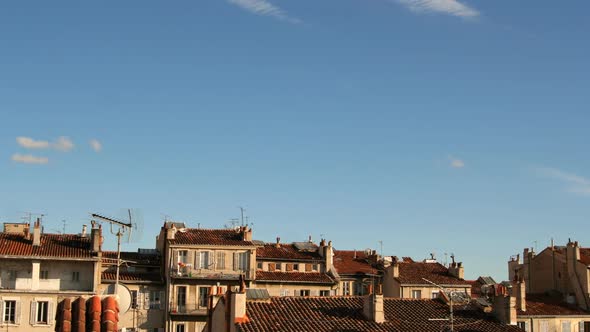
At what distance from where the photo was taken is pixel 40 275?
74.8 m

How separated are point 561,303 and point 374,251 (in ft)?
97.4

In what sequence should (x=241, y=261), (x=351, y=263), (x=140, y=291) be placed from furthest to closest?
(x=351, y=263) → (x=241, y=261) → (x=140, y=291)

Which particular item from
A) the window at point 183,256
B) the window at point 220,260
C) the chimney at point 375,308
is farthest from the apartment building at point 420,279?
the chimney at point 375,308

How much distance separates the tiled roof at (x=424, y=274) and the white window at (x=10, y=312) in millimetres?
36663

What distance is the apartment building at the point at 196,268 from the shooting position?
77562 mm

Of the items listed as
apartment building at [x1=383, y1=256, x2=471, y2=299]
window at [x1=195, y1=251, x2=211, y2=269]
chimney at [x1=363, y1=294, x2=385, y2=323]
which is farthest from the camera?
apartment building at [x1=383, y1=256, x2=471, y2=299]

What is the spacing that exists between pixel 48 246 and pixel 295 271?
81.2 feet

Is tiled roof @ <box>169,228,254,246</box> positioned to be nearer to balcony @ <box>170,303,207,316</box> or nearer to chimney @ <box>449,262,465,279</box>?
balcony @ <box>170,303,207,316</box>

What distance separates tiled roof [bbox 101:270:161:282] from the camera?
77.8 metres

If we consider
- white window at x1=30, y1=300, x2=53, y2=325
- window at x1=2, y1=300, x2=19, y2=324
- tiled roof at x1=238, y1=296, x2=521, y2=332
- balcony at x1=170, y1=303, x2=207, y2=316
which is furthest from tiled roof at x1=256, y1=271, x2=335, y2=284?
tiled roof at x1=238, y1=296, x2=521, y2=332

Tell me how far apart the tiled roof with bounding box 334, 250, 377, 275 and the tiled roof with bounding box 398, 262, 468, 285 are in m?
4.49

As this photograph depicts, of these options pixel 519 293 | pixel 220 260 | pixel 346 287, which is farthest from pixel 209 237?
pixel 519 293

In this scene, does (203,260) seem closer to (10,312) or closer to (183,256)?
(183,256)

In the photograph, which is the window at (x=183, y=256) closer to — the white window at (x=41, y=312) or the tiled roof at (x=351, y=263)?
the white window at (x=41, y=312)
